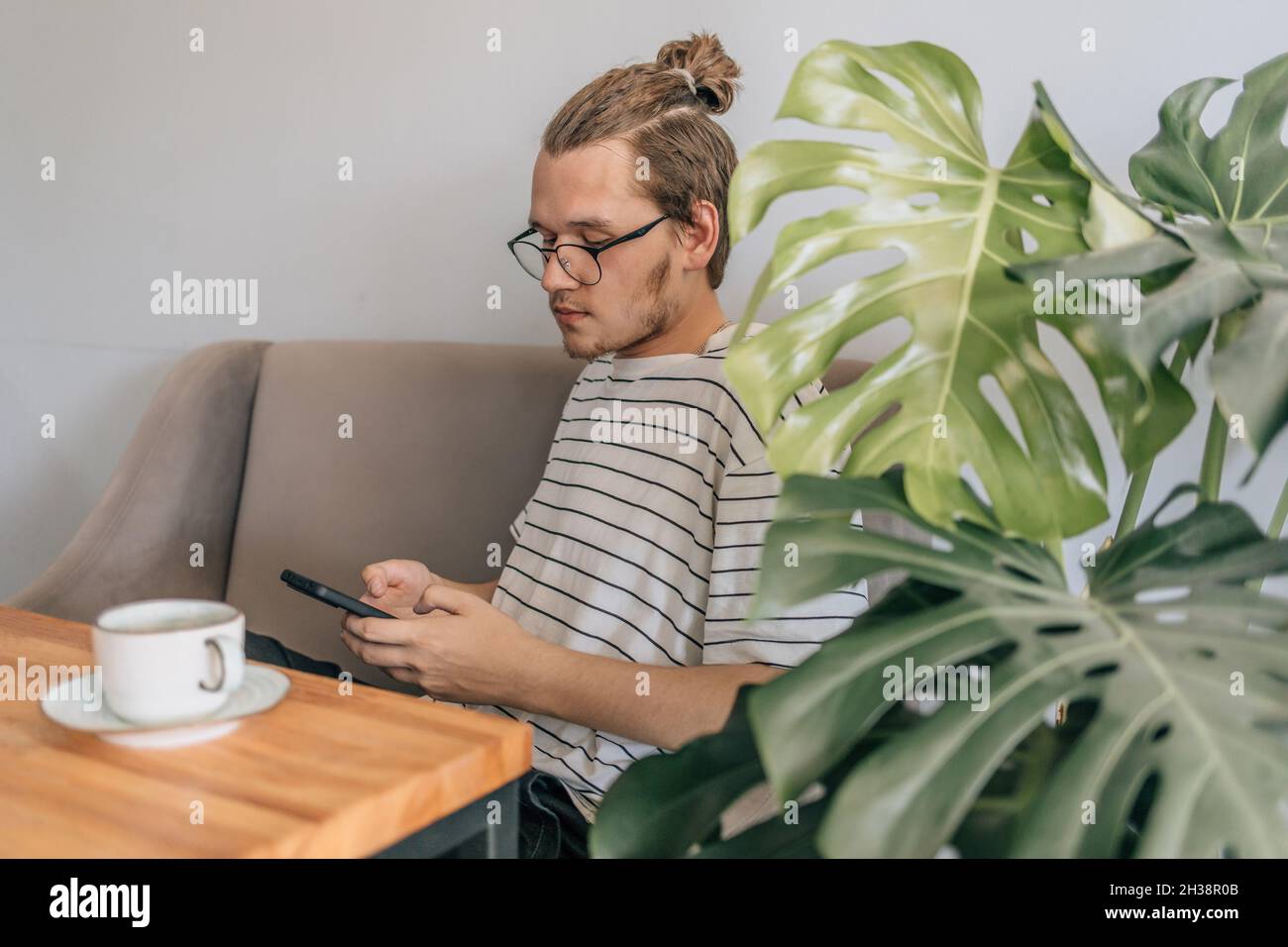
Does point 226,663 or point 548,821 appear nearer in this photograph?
point 226,663

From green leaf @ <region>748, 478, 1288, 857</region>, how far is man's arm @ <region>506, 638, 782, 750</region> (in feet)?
1.12

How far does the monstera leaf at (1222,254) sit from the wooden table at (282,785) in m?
0.44

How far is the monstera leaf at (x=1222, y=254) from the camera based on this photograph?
532 millimetres

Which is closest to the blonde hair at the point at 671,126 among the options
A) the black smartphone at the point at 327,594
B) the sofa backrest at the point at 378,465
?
the sofa backrest at the point at 378,465

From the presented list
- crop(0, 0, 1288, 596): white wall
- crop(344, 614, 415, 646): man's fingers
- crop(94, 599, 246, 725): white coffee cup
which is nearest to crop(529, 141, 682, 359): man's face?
crop(0, 0, 1288, 596): white wall

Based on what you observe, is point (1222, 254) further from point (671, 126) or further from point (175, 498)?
point (175, 498)

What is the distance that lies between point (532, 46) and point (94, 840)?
1346 mm

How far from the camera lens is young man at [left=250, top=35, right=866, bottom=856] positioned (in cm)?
98

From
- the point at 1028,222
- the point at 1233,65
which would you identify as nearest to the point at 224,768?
the point at 1028,222

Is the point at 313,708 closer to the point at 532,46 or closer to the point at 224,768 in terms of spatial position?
the point at 224,768

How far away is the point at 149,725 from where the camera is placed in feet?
2.11

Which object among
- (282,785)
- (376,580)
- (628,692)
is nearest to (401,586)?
(376,580)

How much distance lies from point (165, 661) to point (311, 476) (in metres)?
0.99
